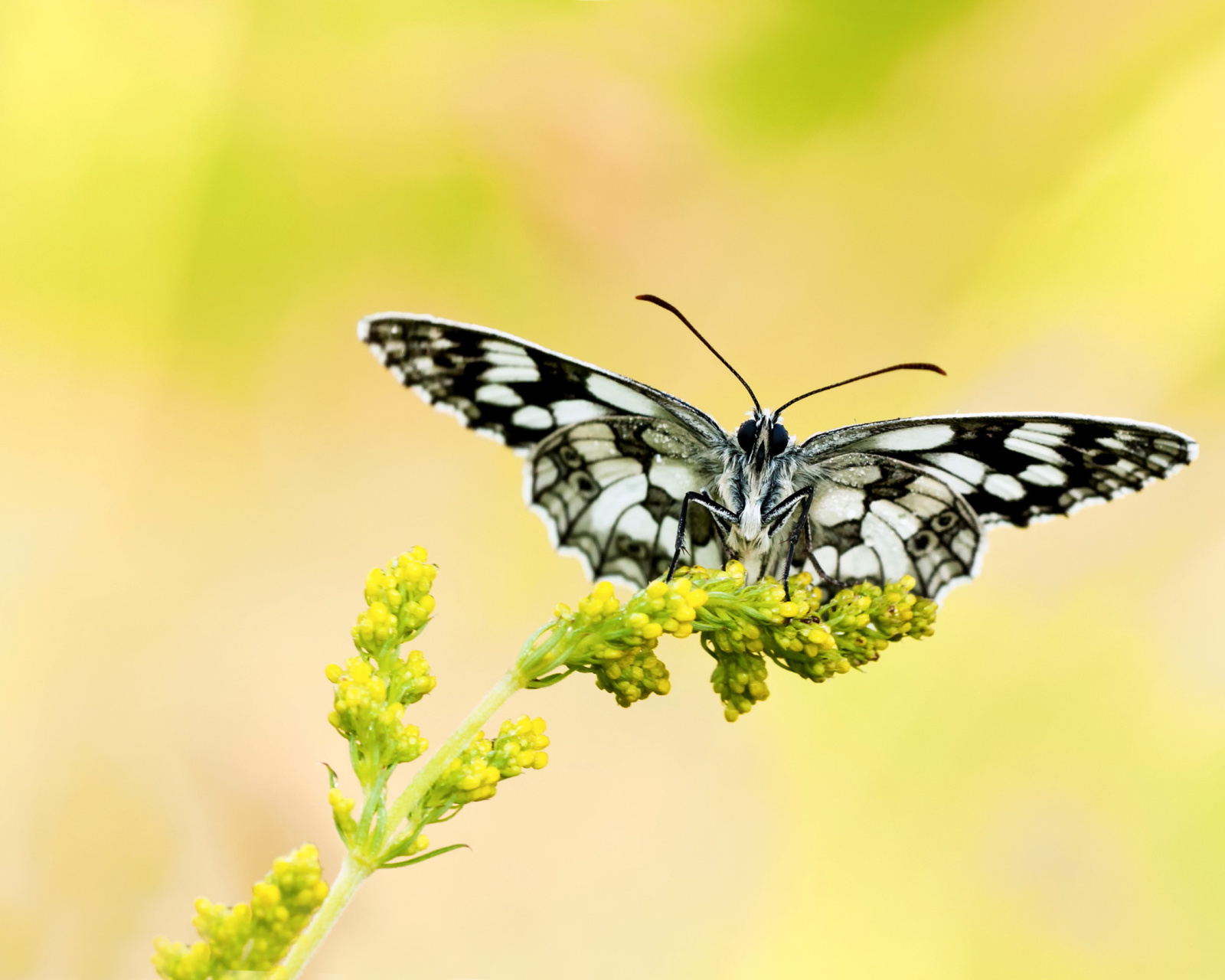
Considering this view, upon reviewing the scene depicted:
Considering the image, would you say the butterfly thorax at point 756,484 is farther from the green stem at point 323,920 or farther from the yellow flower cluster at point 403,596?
the green stem at point 323,920

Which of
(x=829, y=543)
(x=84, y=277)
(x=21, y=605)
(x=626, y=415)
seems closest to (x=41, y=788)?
(x=21, y=605)

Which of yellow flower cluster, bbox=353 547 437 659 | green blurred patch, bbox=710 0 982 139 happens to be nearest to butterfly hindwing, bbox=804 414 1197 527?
yellow flower cluster, bbox=353 547 437 659

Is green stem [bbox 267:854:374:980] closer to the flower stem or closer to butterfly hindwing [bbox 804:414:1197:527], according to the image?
the flower stem

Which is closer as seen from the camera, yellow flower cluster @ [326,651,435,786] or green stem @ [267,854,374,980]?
green stem @ [267,854,374,980]

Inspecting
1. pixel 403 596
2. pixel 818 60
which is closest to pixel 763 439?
pixel 403 596

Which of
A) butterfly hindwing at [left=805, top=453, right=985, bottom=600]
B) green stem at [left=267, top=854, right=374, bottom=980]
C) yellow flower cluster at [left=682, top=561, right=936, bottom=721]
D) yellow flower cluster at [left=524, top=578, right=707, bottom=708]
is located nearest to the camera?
green stem at [left=267, top=854, right=374, bottom=980]

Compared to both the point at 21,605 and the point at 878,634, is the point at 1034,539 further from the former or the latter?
Result: the point at 21,605

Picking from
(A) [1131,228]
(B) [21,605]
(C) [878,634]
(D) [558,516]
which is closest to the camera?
(C) [878,634]
